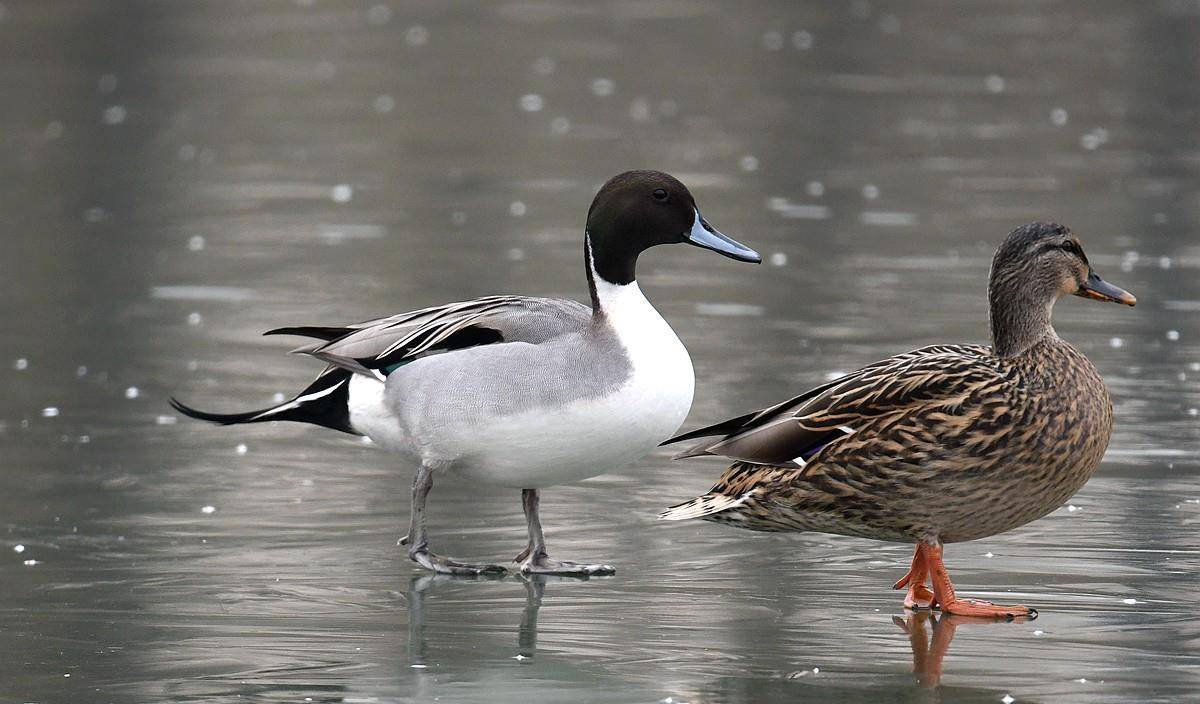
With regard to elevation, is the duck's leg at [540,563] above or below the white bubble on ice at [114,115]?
below

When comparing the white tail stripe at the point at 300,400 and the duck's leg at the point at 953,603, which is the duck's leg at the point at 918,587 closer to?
the duck's leg at the point at 953,603

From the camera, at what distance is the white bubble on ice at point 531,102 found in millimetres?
20766

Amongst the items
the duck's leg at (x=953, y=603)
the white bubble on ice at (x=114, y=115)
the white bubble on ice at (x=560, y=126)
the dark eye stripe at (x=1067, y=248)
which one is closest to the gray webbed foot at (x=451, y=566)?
the duck's leg at (x=953, y=603)

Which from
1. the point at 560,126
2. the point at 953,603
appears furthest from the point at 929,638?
the point at 560,126

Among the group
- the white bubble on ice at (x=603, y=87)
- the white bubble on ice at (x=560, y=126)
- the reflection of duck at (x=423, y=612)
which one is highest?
the white bubble on ice at (x=603, y=87)

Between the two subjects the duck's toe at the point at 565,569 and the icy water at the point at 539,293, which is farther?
the duck's toe at the point at 565,569

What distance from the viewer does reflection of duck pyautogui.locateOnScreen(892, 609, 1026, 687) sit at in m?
5.94

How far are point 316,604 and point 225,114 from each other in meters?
14.1

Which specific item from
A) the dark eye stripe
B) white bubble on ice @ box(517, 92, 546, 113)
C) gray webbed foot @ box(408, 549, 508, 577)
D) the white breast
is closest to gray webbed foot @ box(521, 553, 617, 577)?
gray webbed foot @ box(408, 549, 508, 577)

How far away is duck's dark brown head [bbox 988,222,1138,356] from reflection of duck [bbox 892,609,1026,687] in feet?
3.17

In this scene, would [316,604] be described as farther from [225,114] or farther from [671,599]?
[225,114]

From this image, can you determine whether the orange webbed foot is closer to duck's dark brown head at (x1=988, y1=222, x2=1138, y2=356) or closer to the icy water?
the icy water

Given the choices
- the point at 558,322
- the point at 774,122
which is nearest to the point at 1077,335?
the point at 558,322

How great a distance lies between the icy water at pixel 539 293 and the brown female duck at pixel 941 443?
0.29 meters
